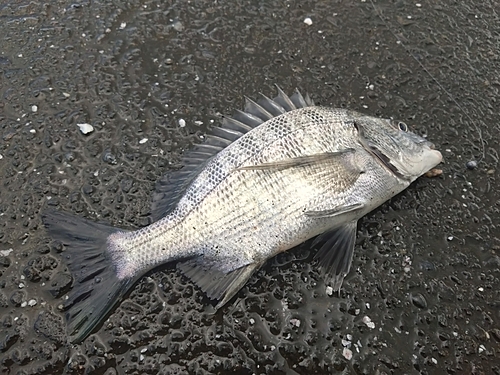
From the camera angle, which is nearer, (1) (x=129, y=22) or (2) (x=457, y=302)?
(2) (x=457, y=302)

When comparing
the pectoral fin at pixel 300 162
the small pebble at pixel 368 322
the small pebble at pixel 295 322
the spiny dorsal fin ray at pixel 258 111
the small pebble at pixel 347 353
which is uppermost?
the spiny dorsal fin ray at pixel 258 111

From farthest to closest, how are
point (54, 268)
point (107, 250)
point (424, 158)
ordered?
point (424, 158)
point (54, 268)
point (107, 250)

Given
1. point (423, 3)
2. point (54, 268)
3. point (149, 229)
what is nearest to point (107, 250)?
point (149, 229)

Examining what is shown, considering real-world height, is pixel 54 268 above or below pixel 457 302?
above

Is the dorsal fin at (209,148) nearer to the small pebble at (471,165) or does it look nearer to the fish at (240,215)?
the fish at (240,215)

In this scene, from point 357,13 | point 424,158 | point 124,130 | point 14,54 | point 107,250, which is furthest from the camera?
point 357,13

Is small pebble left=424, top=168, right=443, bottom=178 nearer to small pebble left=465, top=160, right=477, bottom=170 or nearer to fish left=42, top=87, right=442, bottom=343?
small pebble left=465, top=160, right=477, bottom=170

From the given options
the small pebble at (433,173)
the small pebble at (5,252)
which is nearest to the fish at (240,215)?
the small pebble at (5,252)

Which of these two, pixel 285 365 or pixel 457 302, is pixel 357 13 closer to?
pixel 457 302
